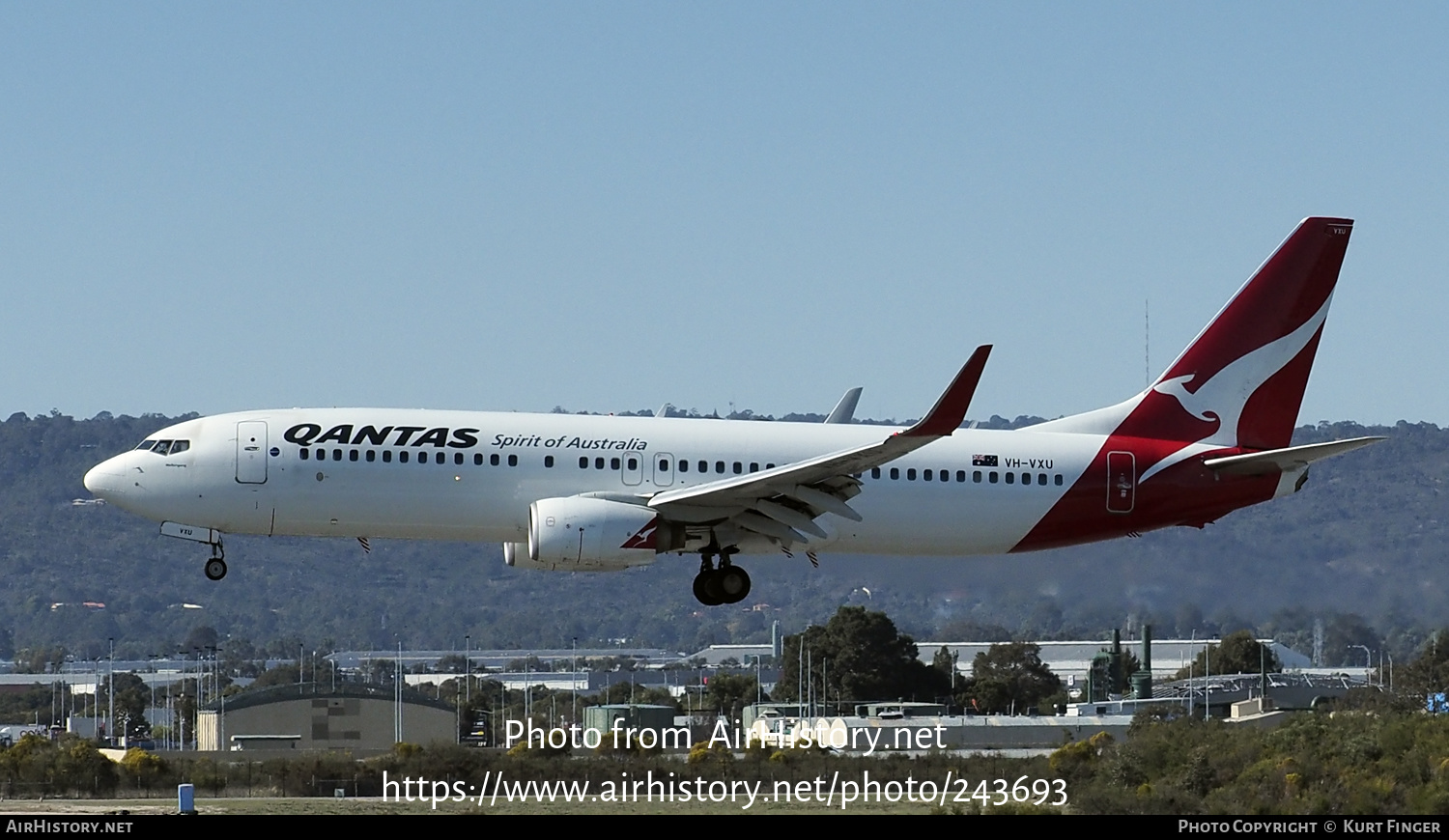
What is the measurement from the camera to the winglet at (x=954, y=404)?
3344 cm

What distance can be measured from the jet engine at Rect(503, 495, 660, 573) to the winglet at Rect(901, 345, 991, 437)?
575 cm

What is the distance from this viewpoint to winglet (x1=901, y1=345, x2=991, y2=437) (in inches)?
1316

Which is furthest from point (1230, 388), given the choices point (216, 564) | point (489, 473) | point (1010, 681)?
point (1010, 681)

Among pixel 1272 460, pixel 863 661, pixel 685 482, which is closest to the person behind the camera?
pixel 685 482

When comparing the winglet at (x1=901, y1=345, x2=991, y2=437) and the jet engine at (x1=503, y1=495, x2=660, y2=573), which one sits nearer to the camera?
the winglet at (x1=901, y1=345, x2=991, y2=437)

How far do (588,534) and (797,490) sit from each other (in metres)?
3.92

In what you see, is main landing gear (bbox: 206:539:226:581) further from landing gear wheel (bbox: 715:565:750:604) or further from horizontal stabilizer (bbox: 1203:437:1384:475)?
horizontal stabilizer (bbox: 1203:437:1384:475)

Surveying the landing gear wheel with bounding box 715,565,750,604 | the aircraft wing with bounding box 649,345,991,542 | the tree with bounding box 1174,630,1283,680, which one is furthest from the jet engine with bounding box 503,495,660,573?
the tree with bounding box 1174,630,1283,680

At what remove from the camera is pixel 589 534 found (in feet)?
119

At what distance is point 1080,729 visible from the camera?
66438 millimetres

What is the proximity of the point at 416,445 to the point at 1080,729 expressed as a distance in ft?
117

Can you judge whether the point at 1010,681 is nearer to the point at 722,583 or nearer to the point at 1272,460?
the point at 1272,460

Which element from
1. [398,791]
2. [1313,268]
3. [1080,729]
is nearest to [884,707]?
[1080,729]
